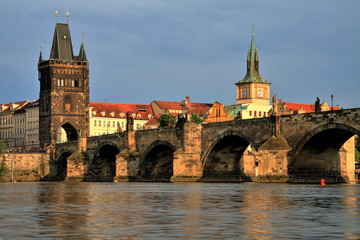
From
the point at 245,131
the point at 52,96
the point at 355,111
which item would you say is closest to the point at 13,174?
the point at 52,96

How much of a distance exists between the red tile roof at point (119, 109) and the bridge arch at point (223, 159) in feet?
278

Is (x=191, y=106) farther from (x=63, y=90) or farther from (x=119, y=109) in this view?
(x=63, y=90)

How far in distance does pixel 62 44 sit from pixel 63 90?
886 cm

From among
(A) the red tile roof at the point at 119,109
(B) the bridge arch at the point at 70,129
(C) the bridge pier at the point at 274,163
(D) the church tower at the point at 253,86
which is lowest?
(C) the bridge pier at the point at 274,163

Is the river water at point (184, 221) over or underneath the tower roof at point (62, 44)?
underneath

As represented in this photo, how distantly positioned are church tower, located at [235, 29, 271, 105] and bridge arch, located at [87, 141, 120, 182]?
62.1 meters

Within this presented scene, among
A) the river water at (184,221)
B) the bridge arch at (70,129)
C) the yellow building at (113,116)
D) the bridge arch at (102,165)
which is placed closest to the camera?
the river water at (184,221)

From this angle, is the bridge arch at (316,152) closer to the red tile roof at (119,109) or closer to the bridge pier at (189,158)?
the bridge pier at (189,158)

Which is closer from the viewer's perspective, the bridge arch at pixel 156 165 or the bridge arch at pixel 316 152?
the bridge arch at pixel 316 152

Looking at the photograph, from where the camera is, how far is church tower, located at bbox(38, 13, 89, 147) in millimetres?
135000

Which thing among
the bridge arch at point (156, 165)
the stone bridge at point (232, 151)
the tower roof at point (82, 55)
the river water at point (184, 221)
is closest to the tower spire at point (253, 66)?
the tower roof at point (82, 55)

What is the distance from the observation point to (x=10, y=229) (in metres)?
20.3

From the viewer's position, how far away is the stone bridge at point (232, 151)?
207ft

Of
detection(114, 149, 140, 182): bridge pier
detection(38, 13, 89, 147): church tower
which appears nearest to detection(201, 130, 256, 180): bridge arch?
detection(114, 149, 140, 182): bridge pier
